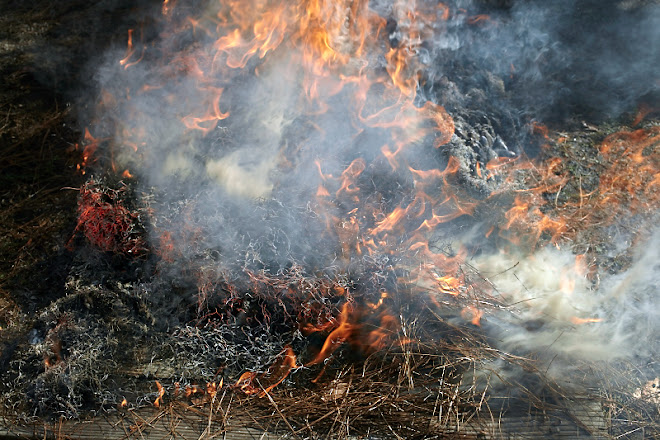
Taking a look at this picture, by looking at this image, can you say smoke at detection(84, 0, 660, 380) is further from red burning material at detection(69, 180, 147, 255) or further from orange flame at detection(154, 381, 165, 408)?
orange flame at detection(154, 381, 165, 408)

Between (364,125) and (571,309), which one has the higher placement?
(364,125)

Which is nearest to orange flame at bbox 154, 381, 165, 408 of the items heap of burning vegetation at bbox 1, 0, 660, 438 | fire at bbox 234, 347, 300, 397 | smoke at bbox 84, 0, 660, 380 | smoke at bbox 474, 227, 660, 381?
heap of burning vegetation at bbox 1, 0, 660, 438

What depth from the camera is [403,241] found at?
12.8 ft

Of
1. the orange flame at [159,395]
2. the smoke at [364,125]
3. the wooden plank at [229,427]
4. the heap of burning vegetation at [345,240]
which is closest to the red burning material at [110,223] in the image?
the heap of burning vegetation at [345,240]

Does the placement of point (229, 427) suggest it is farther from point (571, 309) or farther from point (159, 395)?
point (571, 309)

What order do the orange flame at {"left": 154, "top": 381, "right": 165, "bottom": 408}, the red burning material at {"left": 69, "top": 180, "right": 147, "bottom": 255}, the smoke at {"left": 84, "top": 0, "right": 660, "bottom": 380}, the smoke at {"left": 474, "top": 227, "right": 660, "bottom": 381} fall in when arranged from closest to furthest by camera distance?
the orange flame at {"left": 154, "top": 381, "right": 165, "bottom": 408}
the smoke at {"left": 474, "top": 227, "right": 660, "bottom": 381}
the smoke at {"left": 84, "top": 0, "right": 660, "bottom": 380}
the red burning material at {"left": 69, "top": 180, "right": 147, "bottom": 255}

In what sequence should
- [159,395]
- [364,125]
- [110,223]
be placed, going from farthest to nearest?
[364,125] < [110,223] < [159,395]

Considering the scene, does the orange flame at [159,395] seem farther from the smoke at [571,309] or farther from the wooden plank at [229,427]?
the smoke at [571,309]

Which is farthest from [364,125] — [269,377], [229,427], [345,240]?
[229,427]

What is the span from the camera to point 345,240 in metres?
3.83

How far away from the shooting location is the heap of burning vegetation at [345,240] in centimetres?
346

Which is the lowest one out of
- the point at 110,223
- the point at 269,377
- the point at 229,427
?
the point at 229,427

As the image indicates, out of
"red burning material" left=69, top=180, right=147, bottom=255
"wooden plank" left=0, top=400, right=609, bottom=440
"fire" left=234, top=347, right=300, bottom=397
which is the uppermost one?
"red burning material" left=69, top=180, right=147, bottom=255

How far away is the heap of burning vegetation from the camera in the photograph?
346 cm
